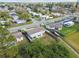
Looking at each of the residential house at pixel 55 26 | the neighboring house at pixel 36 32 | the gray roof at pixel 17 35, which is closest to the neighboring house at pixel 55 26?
the residential house at pixel 55 26

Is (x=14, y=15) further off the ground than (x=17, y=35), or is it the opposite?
(x=14, y=15)

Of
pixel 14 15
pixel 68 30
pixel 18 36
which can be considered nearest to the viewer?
pixel 18 36

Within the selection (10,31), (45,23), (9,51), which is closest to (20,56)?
(9,51)

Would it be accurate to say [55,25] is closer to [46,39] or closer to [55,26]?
[55,26]

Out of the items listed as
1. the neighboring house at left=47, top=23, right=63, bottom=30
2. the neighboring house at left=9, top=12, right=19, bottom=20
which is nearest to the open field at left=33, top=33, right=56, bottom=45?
the neighboring house at left=47, top=23, right=63, bottom=30

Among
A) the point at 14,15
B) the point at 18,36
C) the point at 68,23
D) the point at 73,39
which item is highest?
the point at 14,15

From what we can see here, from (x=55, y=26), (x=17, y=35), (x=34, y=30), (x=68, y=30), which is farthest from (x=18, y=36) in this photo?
(x=68, y=30)

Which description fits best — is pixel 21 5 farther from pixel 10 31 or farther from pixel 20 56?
pixel 20 56

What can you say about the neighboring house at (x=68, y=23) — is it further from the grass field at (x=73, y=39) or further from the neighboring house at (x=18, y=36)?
the neighboring house at (x=18, y=36)

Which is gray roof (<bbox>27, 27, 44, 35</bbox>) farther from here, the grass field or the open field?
the grass field
